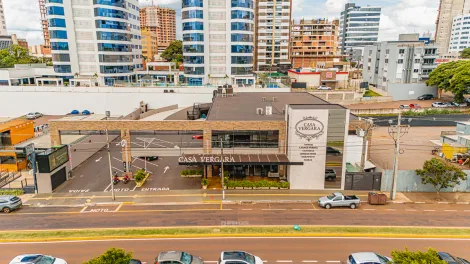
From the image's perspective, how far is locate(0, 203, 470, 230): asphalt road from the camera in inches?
1056

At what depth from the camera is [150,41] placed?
598 ft

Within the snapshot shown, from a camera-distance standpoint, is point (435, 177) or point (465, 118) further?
point (465, 118)

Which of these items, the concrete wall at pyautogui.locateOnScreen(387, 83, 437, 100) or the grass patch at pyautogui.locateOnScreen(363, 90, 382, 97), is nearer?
the concrete wall at pyautogui.locateOnScreen(387, 83, 437, 100)

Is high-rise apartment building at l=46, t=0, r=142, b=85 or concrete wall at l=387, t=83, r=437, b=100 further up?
high-rise apartment building at l=46, t=0, r=142, b=85

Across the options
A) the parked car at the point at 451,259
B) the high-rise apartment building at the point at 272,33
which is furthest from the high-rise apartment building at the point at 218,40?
the parked car at the point at 451,259

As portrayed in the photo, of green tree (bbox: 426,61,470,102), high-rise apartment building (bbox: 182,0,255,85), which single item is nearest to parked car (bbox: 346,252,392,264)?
high-rise apartment building (bbox: 182,0,255,85)

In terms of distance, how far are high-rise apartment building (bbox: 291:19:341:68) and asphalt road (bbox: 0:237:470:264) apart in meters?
119

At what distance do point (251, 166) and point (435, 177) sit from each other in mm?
19718

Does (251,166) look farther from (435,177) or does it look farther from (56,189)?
(56,189)

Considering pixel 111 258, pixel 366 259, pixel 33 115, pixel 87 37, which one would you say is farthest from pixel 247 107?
pixel 87 37

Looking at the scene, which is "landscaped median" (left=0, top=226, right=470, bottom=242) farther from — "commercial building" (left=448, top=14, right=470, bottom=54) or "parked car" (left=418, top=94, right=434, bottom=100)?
"commercial building" (left=448, top=14, right=470, bottom=54)

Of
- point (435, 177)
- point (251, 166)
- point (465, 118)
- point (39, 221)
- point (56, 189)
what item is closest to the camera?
point (39, 221)

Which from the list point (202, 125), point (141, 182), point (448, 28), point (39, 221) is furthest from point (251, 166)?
point (448, 28)

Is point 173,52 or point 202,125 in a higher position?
point 173,52
